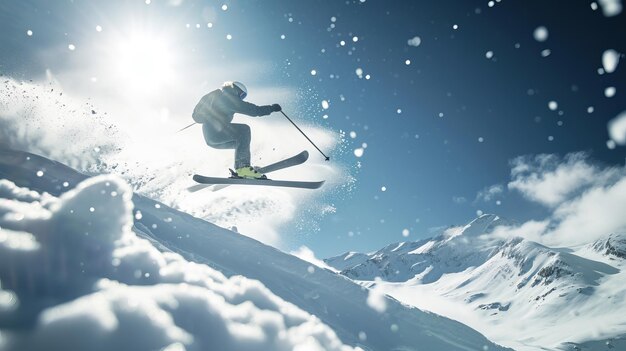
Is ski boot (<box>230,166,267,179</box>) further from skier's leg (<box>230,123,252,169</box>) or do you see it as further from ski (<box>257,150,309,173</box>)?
ski (<box>257,150,309,173</box>)

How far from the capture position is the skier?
40.4 feet

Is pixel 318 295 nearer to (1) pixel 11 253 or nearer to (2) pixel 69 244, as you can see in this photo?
(2) pixel 69 244

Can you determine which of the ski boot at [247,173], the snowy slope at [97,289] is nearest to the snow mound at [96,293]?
the snowy slope at [97,289]

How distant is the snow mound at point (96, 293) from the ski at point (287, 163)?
264 inches

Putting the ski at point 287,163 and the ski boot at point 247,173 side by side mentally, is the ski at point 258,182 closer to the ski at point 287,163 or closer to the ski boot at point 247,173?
the ski boot at point 247,173

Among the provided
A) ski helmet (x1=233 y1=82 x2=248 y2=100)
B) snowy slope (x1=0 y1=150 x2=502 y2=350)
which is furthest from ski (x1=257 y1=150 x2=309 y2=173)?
snowy slope (x1=0 y1=150 x2=502 y2=350)

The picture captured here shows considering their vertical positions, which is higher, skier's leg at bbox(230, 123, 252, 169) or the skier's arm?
the skier's arm

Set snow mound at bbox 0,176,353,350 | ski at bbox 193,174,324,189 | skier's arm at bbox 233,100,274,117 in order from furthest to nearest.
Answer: ski at bbox 193,174,324,189
skier's arm at bbox 233,100,274,117
snow mound at bbox 0,176,353,350

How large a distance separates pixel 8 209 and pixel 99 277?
7000 mm

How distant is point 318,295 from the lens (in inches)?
3314

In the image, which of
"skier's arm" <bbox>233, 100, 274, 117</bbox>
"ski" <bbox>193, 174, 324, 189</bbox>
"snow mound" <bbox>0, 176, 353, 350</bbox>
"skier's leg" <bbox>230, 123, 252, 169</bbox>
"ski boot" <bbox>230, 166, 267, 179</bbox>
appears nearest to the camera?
"snow mound" <bbox>0, 176, 353, 350</bbox>

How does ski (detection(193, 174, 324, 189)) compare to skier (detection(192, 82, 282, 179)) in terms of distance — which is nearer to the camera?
skier (detection(192, 82, 282, 179))

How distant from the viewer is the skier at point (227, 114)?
12.3 m

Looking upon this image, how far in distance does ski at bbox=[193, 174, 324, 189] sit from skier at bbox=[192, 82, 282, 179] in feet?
3.58
